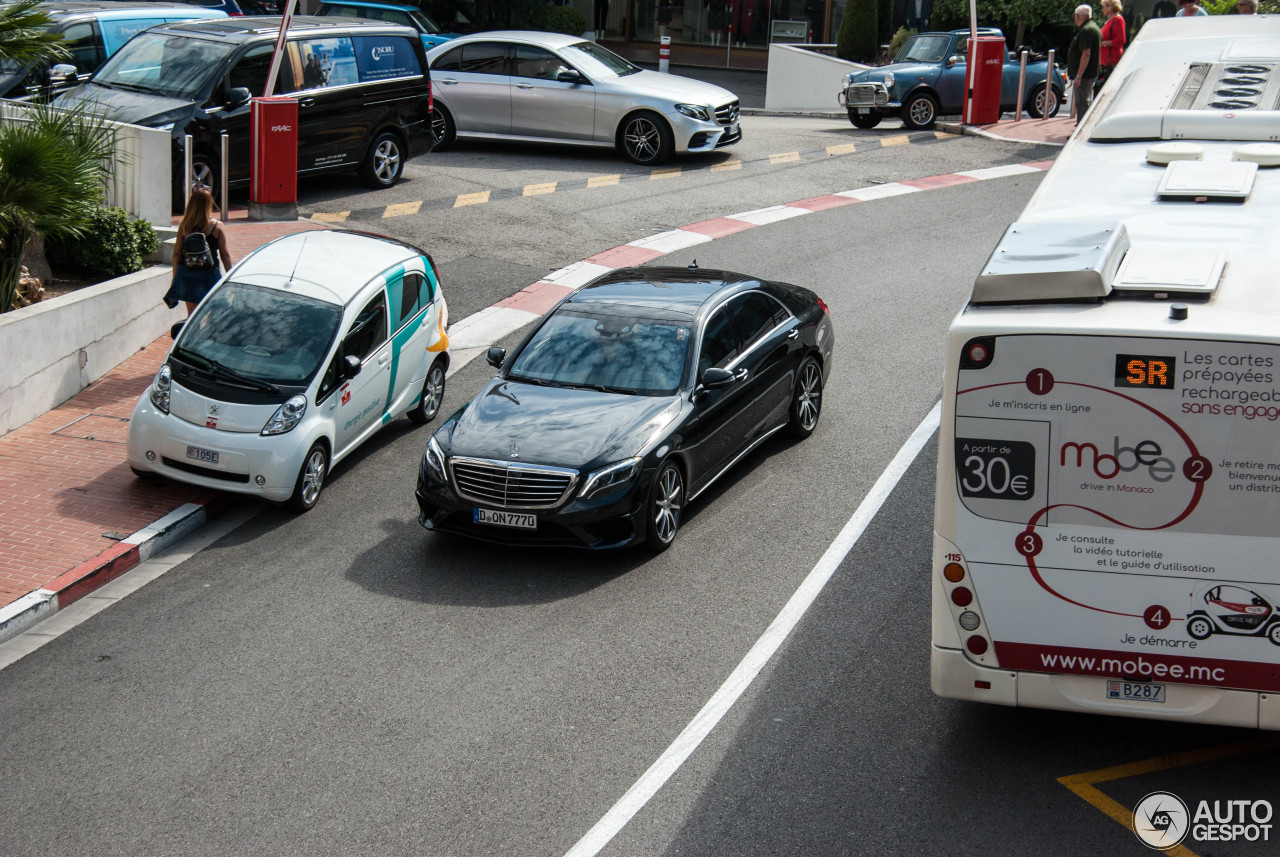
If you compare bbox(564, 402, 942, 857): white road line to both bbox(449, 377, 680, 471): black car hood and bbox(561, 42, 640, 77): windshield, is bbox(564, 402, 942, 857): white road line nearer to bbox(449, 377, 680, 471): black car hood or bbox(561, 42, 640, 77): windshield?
bbox(449, 377, 680, 471): black car hood

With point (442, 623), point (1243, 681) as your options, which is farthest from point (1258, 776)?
point (442, 623)

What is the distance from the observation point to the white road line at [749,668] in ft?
21.0

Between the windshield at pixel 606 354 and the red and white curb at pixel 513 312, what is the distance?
3005 millimetres

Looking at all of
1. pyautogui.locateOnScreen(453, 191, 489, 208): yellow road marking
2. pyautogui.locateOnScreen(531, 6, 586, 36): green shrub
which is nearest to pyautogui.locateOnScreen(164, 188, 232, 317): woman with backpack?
pyautogui.locateOnScreen(453, 191, 489, 208): yellow road marking

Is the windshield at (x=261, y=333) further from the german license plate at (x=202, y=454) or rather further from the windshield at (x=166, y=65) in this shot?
the windshield at (x=166, y=65)

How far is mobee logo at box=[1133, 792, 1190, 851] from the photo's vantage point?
606cm

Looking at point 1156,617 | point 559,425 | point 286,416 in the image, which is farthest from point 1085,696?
point 286,416

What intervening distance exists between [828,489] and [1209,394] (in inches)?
196

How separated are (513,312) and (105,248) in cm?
446

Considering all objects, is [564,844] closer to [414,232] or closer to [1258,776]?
[1258,776]

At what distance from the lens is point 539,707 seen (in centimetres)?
749

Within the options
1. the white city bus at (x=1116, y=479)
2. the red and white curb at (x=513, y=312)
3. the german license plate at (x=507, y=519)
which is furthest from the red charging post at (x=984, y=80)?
the white city bus at (x=1116, y=479)

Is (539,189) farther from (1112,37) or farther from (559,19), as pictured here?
(559,19)

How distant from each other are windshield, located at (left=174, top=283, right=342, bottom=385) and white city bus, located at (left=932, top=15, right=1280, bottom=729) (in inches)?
244
